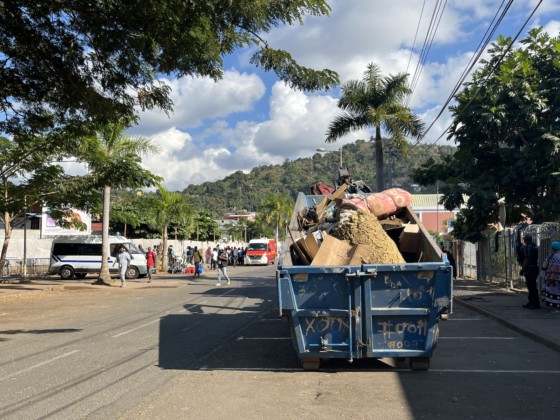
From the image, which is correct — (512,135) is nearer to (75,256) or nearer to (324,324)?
(324,324)

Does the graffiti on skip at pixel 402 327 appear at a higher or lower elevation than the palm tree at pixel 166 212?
lower

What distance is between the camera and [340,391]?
6.95 metres

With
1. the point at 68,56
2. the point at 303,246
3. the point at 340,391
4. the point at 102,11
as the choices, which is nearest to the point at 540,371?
the point at 340,391

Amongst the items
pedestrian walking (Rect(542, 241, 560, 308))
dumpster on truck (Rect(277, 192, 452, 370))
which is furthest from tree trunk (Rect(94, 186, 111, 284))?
dumpster on truck (Rect(277, 192, 452, 370))

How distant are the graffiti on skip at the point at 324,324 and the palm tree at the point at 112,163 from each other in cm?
1442

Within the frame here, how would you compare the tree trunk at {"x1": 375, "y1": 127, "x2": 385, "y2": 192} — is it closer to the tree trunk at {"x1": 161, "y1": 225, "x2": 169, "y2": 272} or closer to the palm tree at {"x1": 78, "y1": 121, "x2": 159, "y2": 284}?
the palm tree at {"x1": 78, "y1": 121, "x2": 159, "y2": 284}

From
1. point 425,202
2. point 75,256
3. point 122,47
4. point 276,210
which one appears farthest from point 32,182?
point 425,202

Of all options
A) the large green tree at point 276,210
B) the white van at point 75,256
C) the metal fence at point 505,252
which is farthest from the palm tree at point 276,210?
the metal fence at point 505,252

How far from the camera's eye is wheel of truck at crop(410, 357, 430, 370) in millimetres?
7910

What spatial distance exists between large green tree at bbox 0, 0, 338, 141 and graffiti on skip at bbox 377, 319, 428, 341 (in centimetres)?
455

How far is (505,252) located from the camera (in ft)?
66.3

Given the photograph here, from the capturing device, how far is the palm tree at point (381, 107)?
24.8 m

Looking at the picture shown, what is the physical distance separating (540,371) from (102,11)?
9.13 m

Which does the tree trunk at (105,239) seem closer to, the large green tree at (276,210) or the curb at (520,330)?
the curb at (520,330)
